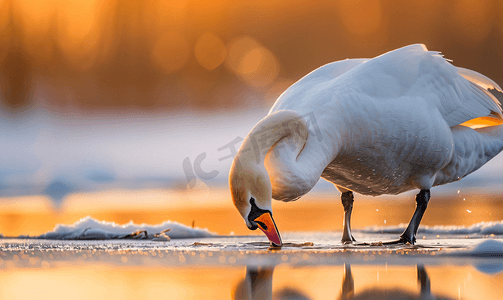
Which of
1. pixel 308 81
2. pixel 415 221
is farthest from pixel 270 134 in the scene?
pixel 415 221

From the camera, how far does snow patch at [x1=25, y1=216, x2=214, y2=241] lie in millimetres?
5531

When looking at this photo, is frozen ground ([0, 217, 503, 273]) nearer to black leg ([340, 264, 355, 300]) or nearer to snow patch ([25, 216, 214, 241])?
snow patch ([25, 216, 214, 241])

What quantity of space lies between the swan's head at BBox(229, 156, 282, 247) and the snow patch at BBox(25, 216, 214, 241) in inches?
60.7

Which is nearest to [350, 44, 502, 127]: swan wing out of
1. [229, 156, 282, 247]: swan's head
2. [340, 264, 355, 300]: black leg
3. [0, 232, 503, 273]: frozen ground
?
[229, 156, 282, 247]: swan's head

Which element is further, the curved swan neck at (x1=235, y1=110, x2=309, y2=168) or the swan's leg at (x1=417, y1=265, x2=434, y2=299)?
the curved swan neck at (x1=235, y1=110, x2=309, y2=168)

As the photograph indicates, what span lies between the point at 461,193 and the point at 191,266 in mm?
10594

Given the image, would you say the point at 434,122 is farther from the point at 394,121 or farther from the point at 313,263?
the point at 313,263

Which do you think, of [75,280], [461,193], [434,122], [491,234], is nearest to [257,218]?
[75,280]

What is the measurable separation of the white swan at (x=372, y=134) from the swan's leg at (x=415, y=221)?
0.01 m

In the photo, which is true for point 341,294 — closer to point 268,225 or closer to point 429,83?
point 268,225

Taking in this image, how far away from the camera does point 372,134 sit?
506cm

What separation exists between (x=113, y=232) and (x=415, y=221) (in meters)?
3.06

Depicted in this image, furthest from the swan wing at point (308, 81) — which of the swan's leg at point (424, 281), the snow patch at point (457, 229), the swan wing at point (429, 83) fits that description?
the swan's leg at point (424, 281)

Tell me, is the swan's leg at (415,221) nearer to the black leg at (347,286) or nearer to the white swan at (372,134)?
the white swan at (372,134)
